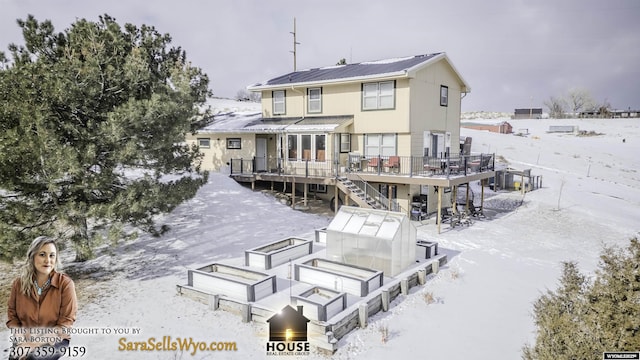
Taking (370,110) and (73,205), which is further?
(370,110)

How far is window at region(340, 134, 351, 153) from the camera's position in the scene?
22.0 meters

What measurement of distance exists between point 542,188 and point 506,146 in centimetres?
2015

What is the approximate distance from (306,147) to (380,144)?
4417 mm

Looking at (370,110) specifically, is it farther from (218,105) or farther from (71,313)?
(218,105)

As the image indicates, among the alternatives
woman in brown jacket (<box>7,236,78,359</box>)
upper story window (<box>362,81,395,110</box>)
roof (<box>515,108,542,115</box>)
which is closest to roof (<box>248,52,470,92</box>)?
upper story window (<box>362,81,395,110</box>)

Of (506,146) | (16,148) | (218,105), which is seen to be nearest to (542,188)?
(506,146)

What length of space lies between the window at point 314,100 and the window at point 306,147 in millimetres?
2192

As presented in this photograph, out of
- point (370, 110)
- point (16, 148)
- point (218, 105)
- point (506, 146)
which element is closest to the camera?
point (16, 148)

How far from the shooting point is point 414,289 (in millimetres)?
12156

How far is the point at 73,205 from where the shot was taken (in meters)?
10.8

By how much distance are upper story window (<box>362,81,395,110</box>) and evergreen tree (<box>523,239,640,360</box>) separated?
1497 centimetres

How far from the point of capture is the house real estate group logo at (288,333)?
8586 mm

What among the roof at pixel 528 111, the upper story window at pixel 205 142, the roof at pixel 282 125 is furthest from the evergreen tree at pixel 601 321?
the roof at pixel 528 111

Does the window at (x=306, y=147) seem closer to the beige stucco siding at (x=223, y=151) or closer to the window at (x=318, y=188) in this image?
the window at (x=318, y=188)
